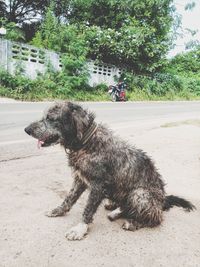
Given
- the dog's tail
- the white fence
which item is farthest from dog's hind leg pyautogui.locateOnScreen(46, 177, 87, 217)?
the white fence

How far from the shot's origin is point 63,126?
3607 mm

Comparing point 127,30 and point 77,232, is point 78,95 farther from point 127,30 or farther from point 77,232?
point 77,232

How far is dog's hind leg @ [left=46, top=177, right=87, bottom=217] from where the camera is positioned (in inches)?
158

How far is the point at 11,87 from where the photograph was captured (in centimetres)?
1925

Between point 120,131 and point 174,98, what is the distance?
21.2 meters

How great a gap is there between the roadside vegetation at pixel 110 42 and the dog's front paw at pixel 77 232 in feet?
56.7

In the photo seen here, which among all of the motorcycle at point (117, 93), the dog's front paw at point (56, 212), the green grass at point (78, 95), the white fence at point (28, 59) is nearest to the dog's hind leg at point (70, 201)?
the dog's front paw at point (56, 212)

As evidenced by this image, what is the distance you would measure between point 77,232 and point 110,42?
2370 cm

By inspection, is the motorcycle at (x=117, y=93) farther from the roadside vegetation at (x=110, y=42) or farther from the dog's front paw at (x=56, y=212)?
the dog's front paw at (x=56, y=212)

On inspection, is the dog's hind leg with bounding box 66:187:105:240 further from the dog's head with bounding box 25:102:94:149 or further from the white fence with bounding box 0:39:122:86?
the white fence with bounding box 0:39:122:86

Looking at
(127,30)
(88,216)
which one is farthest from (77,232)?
(127,30)

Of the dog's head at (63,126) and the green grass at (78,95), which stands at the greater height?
the dog's head at (63,126)

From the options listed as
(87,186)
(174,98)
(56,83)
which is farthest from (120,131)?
(174,98)

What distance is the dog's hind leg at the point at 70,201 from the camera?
4012mm
